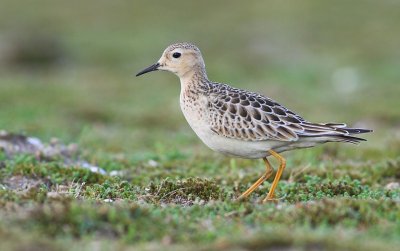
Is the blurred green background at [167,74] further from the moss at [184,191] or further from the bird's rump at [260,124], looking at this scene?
the moss at [184,191]

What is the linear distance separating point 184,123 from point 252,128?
9.45m

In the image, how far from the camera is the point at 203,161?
13.4 m

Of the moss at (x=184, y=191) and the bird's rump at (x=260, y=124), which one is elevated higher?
the bird's rump at (x=260, y=124)

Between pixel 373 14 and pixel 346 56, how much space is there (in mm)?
7587

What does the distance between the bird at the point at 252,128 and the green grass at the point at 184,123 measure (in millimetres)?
536

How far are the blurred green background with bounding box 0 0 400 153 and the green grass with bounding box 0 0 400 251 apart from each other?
0.08 m

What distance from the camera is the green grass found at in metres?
6.99

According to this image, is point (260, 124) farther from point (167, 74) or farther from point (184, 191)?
point (167, 74)

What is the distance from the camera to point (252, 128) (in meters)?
9.50

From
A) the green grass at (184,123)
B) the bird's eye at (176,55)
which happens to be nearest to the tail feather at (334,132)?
the green grass at (184,123)

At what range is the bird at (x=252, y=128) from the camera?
9.45m

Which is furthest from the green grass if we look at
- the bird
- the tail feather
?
the tail feather

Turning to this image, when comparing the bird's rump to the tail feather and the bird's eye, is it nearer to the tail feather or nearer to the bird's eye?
the tail feather

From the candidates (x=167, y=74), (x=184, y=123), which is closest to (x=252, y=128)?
(x=184, y=123)
